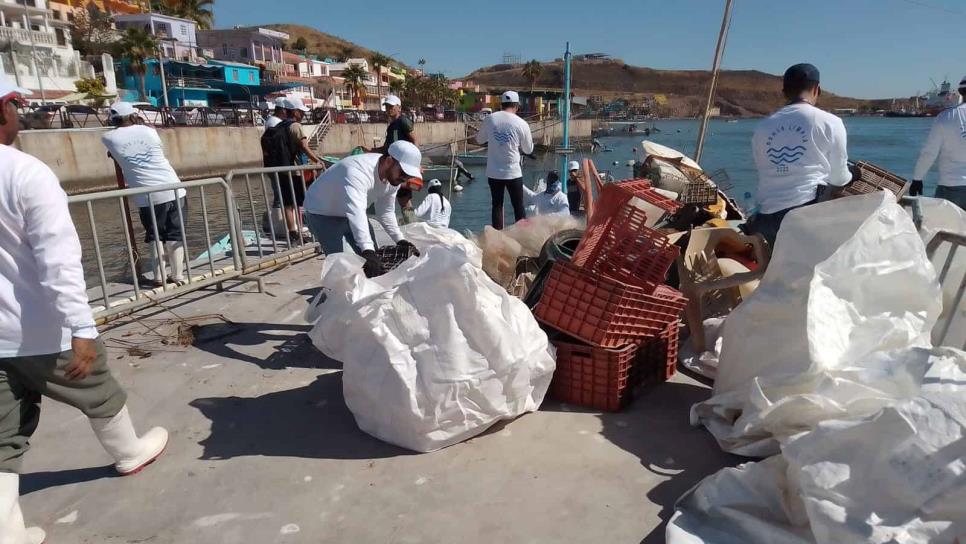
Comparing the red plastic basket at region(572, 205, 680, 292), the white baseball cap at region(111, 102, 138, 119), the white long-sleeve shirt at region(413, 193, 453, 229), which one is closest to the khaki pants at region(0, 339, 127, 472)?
the red plastic basket at region(572, 205, 680, 292)

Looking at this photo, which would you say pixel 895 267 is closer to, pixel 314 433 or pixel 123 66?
pixel 314 433

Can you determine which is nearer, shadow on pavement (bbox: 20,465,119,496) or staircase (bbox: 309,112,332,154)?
shadow on pavement (bbox: 20,465,119,496)

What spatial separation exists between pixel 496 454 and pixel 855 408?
4.78 feet

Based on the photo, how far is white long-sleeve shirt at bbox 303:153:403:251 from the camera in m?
3.73

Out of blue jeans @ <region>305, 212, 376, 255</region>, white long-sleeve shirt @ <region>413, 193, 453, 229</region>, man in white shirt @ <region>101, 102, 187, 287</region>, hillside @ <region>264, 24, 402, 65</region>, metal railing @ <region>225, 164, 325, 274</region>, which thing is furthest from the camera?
hillside @ <region>264, 24, 402, 65</region>

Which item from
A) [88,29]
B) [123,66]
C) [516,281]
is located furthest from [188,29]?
[516,281]

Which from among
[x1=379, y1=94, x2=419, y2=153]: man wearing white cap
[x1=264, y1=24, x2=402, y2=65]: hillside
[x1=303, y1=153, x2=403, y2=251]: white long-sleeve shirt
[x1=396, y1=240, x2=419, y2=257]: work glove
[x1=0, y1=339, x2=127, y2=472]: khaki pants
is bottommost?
[x1=0, y1=339, x2=127, y2=472]: khaki pants

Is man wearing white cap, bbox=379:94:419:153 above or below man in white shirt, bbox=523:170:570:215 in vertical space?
above

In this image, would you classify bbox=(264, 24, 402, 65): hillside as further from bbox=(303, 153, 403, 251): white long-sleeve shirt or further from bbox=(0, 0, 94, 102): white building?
bbox=(303, 153, 403, 251): white long-sleeve shirt

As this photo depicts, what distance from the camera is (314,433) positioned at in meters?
2.86

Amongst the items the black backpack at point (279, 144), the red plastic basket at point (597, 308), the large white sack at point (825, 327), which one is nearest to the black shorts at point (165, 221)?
the black backpack at point (279, 144)

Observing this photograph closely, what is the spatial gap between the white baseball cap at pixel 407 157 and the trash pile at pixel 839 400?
2.02m

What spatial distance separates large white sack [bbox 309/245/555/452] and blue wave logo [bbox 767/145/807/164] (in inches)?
72.5

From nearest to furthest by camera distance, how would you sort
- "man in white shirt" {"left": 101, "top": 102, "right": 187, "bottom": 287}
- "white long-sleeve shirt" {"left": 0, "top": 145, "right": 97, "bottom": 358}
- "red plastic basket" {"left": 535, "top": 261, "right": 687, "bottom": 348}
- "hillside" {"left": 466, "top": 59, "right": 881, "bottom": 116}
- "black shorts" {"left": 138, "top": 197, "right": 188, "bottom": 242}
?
"white long-sleeve shirt" {"left": 0, "top": 145, "right": 97, "bottom": 358} < "red plastic basket" {"left": 535, "top": 261, "right": 687, "bottom": 348} < "man in white shirt" {"left": 101, "top": 102, "right": 187, "bottom": 287} < "black shorts" {"left": 138, "top": 197, "right": 188, "bottom": 242} < "hillside" {"left": 466, "top": 59, "right": 881, "bottom": 116}
